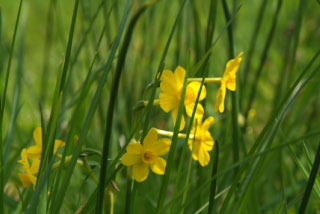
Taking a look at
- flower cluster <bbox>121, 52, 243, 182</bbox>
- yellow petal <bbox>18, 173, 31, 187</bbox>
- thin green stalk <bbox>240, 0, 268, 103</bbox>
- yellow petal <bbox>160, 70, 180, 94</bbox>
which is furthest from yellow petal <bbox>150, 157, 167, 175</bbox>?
thin green stalk <bbox>240, 0, 268, 103</bbox>

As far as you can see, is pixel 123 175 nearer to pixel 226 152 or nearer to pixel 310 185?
pixel 226 152

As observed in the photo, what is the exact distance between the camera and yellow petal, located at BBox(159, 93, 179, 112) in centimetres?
71

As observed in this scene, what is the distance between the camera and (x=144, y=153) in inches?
27.5

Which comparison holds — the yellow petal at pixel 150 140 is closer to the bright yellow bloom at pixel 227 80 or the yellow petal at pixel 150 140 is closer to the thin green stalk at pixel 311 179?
the bright yellow bloom at pixel 227 80

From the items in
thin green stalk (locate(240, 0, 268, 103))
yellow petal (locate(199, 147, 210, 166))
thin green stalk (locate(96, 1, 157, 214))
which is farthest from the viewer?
thin green stalk (locate(240, 0, 268, 103))

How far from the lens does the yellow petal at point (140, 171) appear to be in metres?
0.70

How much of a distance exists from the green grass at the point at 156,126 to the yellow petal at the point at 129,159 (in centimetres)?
2

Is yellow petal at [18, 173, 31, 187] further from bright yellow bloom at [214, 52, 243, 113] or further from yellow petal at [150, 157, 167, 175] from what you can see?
bright yellow bloom at [214, 52, 243, 113]

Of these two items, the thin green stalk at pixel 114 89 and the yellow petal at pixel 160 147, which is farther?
the yellow petal at pixel 160 147

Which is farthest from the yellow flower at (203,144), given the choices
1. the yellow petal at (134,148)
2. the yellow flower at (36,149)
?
the yellow flower at (36,149)

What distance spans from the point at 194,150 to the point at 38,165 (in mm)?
235

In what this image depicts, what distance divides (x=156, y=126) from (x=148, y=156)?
3.55ft

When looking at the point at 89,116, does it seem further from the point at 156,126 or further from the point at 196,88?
the point at 156,126

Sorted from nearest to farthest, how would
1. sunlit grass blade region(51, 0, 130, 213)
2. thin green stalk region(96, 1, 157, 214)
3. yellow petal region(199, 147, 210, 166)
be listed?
thin green stalk region(96, 1, 157, 214) → sunlit grass blade region(51, 0, 130, 213) → yellow petal region(199, 147, 210, 166)
